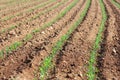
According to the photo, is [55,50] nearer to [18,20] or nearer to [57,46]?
[57,46]

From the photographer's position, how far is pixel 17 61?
9.05 metres

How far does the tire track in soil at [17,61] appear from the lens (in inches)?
325

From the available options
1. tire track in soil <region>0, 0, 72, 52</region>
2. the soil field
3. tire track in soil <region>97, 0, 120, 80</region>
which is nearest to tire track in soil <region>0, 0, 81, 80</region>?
the soil field

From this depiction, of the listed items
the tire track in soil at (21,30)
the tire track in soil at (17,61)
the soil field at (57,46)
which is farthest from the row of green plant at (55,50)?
the tire track in soil at (21,30)

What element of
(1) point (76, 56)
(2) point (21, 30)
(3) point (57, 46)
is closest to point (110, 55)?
(1) point (76, 56)

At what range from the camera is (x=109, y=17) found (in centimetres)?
1733

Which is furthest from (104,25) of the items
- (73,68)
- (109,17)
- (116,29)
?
(73,68)

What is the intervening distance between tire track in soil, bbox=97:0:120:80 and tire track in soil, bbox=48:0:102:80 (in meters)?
0.58

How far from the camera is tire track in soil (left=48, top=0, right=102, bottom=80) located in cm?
846

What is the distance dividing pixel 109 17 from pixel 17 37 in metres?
8.33

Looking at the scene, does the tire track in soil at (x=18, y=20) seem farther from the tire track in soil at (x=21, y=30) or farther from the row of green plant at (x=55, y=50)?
the row of green plant at (x=55, y=50)

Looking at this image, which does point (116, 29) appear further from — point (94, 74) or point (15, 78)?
point (15, 78)

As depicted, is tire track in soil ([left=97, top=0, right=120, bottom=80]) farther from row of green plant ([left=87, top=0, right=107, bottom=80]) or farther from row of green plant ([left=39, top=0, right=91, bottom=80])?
row of green plant ([left=39, top=0, right=91, bottom=80])

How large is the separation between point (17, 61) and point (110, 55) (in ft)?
13.1
